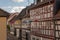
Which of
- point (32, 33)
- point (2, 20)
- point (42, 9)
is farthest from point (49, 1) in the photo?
point (32, 33)

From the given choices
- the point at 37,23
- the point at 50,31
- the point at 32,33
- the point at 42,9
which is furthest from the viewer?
the point at 32,33

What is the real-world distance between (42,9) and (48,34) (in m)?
2.29

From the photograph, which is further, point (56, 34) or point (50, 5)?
point (50, 5)

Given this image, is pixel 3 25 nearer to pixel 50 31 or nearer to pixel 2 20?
pixel 2 20

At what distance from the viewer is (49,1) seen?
1728 centimetres

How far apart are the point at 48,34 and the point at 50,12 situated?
1.53m

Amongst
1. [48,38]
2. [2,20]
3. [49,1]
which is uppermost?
[49,1]

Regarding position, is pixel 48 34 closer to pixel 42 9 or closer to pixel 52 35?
pixel 52 35

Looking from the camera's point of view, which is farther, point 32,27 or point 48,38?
point 32,27

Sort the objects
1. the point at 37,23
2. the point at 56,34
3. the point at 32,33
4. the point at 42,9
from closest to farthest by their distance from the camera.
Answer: the point at 56,34
the point at 42,9
the point at 37,23
the point at 32,33

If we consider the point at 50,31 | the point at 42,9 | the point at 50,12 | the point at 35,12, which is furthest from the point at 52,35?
the point at 35,12

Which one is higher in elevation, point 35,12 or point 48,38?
point 35,12

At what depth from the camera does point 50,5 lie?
57.3ft

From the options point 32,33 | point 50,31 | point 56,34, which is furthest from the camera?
point 32,33
